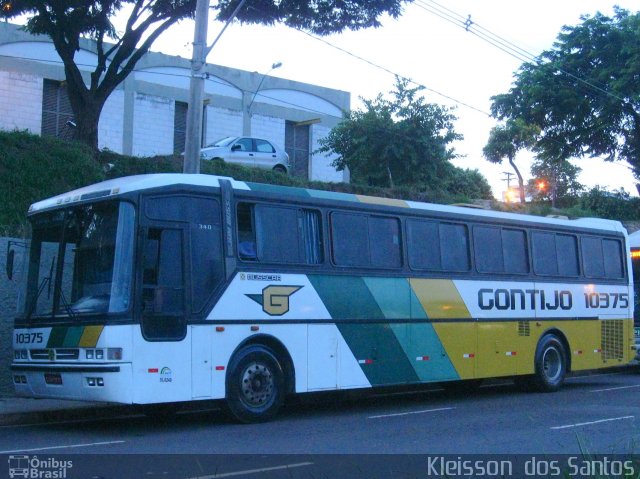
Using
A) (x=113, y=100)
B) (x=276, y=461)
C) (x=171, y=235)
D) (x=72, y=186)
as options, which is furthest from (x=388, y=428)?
(x=113, y=100)

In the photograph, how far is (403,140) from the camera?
3384 centimetres

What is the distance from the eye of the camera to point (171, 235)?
38.5 ft

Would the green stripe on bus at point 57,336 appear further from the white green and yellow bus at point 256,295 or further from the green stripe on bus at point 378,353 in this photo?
the green stripe on bus at point 378,353

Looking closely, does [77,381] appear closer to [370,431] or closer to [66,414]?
[66,414]

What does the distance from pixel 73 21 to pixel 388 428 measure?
14.5 metres

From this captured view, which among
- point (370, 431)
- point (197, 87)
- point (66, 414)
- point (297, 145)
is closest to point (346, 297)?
point (370, 431)

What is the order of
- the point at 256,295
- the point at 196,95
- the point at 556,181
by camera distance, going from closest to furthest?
the point at 256,295 < the point at 196,95 < the point at 556,181

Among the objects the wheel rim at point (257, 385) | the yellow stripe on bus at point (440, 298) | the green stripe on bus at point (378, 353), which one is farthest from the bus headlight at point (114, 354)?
the yellow stripe on bus at point (440, 298)

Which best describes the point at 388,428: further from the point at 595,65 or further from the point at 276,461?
the point at 595,65

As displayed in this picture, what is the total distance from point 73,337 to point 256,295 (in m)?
2.58

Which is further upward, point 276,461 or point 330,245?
point 330,245

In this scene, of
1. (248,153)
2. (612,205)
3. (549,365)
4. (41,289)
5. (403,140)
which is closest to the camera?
(41,289)

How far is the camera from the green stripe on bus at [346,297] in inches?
528

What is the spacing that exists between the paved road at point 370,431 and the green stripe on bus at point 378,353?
0.56 meters
